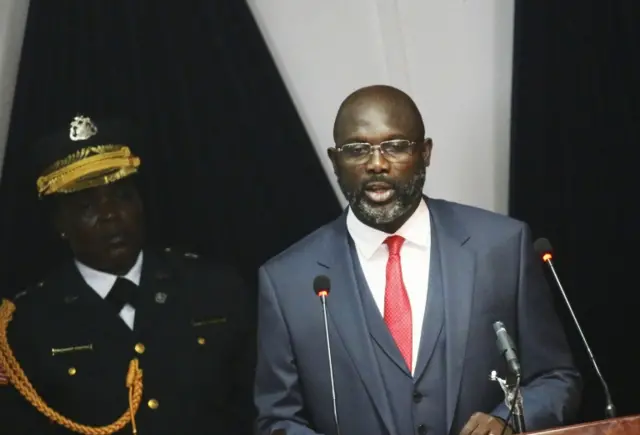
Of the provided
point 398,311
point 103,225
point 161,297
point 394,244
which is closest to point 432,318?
point 398,311

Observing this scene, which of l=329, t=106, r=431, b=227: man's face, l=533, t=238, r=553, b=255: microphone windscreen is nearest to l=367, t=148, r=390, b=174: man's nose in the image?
l=329, t=106, r=431, b=227: man's face

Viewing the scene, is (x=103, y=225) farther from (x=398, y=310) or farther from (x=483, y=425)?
(x=483, y=425)

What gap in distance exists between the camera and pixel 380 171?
2252 mm

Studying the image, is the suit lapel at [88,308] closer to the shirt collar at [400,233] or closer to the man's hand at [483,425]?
the shirt collar at [400,233]

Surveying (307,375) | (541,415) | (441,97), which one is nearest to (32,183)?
(307,375)

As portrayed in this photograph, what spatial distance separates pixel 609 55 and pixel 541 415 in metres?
1.11

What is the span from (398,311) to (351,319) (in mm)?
102

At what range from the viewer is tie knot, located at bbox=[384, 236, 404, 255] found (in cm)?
229

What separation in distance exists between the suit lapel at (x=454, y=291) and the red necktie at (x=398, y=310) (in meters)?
0.08

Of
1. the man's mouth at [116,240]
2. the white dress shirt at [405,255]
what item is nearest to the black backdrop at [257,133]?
the man's mouth at [116,240]

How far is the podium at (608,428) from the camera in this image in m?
1.75

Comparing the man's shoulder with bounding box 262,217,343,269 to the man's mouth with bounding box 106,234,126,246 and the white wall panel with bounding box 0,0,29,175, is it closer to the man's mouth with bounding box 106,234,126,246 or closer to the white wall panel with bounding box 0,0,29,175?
the man's mouth with bounding box 106,234,126,246

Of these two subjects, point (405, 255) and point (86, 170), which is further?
point (86, 170)

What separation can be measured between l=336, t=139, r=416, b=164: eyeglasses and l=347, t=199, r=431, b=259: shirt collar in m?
0.14
